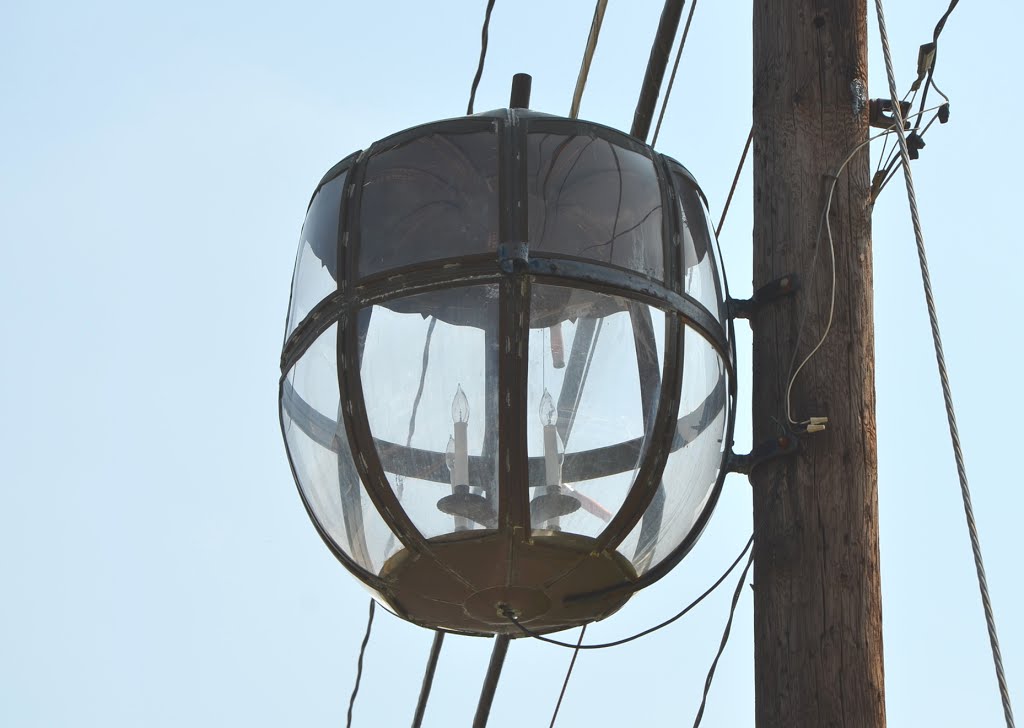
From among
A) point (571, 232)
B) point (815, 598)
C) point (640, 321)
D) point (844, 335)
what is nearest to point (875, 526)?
point (815, 598)

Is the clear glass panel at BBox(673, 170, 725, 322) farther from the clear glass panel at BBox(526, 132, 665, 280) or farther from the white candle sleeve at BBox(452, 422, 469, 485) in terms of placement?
the white candle sleeve at BBox(452, 422, 469, 485)

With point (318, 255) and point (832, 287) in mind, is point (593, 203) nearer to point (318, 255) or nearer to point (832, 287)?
point (832, 287)

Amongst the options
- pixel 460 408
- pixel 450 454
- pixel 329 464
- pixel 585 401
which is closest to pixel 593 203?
pixel 585 401

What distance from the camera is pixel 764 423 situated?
13.7 feet

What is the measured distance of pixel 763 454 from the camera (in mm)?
4109

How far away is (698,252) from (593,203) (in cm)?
43

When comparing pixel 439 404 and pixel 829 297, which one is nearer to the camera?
pixel 439 404

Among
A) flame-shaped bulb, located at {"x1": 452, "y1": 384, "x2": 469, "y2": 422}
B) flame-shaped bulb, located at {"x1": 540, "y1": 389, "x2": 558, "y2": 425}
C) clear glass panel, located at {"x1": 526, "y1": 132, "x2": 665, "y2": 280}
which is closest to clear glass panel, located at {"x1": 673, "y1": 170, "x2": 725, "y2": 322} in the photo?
clear glass panel, located at {"x1": 526, "y1": 132, "x2": 665, "y2": 280}

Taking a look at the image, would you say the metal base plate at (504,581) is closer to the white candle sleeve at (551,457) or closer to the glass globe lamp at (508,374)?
the glass globe lamp at (508,374)

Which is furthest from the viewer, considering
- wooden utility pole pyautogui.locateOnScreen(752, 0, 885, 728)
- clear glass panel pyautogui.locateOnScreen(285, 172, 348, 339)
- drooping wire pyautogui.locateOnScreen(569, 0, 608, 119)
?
drooping wire pyautogui.locateOnScreen(569, 0, 608, 119)

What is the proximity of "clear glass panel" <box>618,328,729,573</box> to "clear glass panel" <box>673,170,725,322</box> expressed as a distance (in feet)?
Answer: 0.49

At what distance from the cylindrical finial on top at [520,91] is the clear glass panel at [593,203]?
56 cm

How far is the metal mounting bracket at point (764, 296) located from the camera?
13.9 feet

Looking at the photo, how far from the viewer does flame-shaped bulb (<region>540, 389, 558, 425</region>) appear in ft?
12.6
